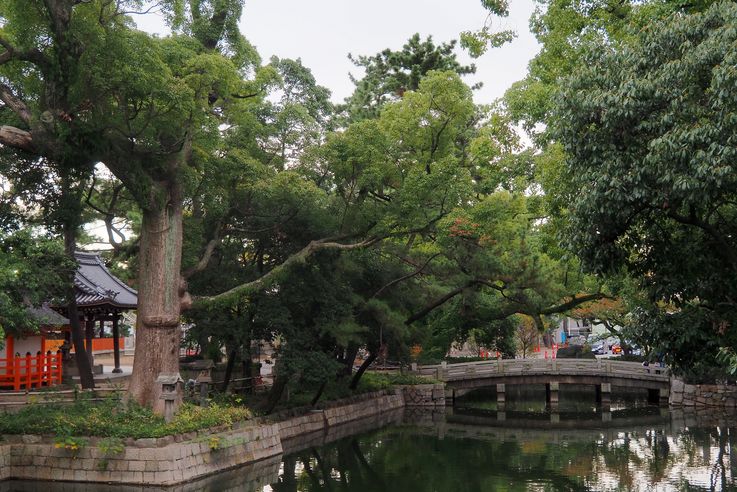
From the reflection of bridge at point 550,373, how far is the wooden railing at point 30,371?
1512cm

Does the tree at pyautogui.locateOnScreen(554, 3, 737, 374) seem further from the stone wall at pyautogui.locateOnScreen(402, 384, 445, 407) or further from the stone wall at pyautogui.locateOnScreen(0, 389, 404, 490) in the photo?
the stone wall at pyautogui.locateOnScreen(402, 384, 445, 407)

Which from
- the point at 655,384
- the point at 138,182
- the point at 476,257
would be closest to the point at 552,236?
the point at 476,257

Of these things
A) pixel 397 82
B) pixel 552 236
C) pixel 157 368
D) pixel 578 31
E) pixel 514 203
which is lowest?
pixel 157 368

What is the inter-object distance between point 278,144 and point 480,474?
10.5 meters

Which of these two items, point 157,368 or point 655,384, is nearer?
point 157,368

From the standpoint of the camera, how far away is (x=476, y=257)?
80.6 feet

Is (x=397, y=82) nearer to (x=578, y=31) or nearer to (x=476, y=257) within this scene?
(x=476, y=257)

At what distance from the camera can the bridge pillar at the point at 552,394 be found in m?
33.9

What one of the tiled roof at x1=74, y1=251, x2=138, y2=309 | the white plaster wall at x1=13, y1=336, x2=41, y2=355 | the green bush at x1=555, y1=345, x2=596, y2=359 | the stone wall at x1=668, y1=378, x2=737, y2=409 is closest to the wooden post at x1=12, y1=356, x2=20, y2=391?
the white plaster wall at x1=13, y1=336, x2=41, y2=355

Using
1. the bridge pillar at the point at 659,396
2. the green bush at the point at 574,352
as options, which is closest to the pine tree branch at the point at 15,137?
the bridge pillar at the point at 659,396

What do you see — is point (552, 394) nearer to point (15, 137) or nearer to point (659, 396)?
point (659, 396)

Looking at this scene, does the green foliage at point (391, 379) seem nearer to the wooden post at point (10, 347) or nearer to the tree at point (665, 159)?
the wooden post at point (10, 347)

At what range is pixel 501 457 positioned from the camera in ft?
68.6

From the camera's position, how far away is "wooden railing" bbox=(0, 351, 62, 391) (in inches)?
872
